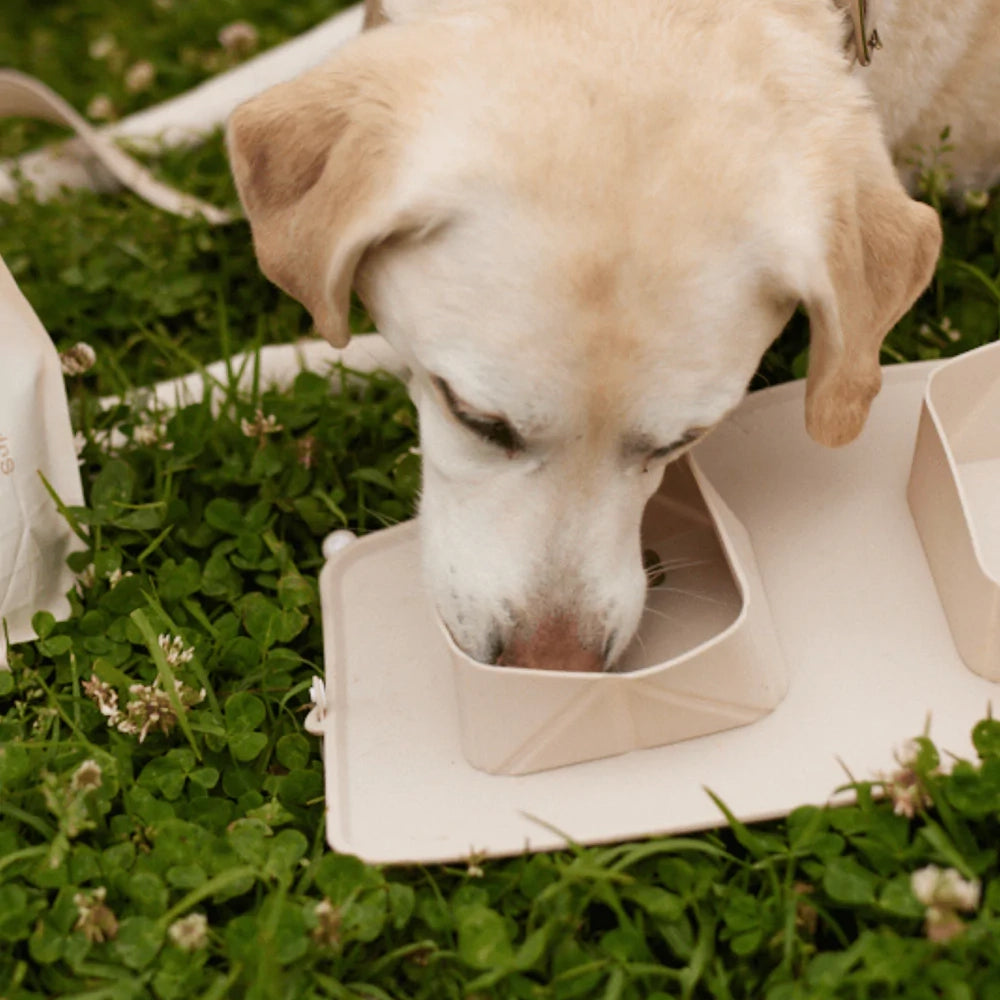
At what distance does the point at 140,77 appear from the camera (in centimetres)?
444

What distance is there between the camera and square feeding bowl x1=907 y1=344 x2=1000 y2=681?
230 cm

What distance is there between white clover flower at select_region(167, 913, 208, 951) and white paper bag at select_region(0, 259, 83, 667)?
0.76 m

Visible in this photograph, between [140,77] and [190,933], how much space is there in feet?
10.5

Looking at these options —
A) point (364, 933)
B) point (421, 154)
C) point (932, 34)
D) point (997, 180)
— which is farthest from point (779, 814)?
point (997, 180)

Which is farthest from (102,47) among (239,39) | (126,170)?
(126,170)

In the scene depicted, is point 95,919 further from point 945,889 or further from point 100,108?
point 100,108

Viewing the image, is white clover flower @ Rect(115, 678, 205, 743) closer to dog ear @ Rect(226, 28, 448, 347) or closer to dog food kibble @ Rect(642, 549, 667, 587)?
dog ear @ Rect(226, 28, 448, 347)

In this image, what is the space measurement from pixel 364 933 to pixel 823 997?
0.69 m

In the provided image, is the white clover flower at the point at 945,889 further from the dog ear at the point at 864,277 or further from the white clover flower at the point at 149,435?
the white clover flower at the point at 149,435

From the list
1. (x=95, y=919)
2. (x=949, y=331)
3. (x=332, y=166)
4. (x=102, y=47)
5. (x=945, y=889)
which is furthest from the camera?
(x=102, y=47)

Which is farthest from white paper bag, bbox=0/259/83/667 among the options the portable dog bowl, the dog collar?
the dog collar

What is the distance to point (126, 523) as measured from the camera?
2791mm

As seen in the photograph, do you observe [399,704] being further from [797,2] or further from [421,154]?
[797,2]

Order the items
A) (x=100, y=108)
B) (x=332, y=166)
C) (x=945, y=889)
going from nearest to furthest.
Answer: (x=945, y=889) → (x=332, y=166) → (x=100, y=108)
